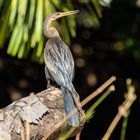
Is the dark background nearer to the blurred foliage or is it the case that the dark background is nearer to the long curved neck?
the long curved neck

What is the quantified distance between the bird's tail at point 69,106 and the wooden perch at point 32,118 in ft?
0.15

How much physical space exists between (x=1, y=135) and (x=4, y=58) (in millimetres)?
4367

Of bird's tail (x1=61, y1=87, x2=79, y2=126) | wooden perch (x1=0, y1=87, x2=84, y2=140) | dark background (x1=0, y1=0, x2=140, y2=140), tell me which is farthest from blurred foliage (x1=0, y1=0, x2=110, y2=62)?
dark background (x1=0, y1=0, x2=140, y2=140)

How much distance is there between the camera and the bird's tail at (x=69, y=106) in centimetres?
365

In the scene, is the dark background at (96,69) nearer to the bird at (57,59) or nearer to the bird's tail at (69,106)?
the bird at (57,59)

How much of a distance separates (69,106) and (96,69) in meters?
4.26

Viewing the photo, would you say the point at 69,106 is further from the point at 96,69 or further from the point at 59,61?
the point at 96,69

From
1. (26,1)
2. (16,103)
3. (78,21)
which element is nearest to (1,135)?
(16,103)

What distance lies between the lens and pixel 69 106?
3855mm

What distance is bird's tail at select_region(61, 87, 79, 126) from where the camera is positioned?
3.65 meters

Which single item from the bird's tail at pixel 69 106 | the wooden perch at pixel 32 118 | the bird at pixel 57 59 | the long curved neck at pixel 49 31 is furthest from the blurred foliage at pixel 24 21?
the wooden perch at pixel 32 118

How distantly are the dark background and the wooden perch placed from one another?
390 centimetres

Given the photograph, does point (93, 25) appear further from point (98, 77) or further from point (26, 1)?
point (26, 1)

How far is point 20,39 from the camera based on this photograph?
14.8 feet
